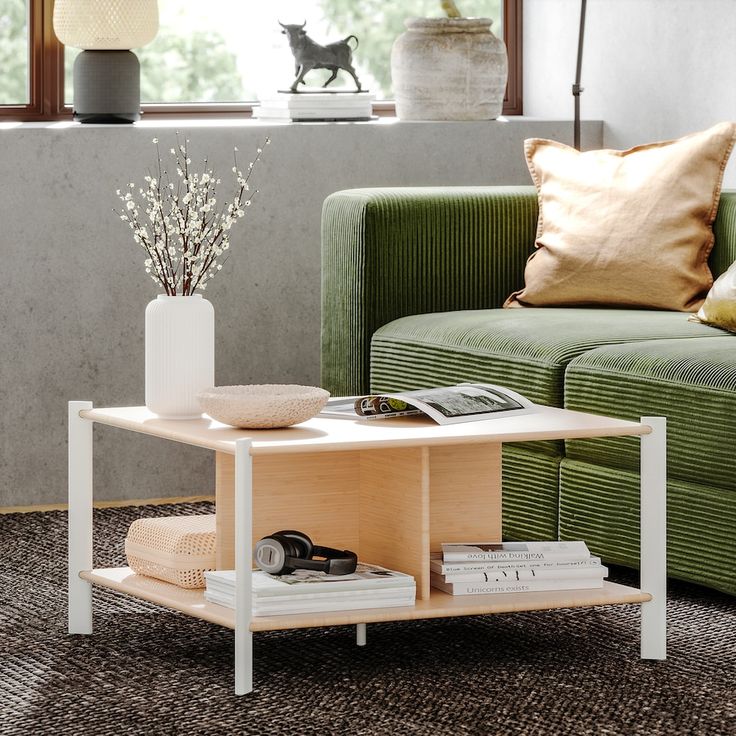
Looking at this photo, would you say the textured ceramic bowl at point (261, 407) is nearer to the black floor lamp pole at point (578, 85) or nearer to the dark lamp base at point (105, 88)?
the dark lamp base at point (105, 88)

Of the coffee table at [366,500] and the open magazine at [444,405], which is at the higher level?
the open magazine at [444,405]

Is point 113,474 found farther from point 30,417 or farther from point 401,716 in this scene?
point 401,716

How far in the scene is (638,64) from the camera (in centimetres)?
403

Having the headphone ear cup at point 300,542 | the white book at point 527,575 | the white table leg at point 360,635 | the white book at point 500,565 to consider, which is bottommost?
the white table leg at point 360,635

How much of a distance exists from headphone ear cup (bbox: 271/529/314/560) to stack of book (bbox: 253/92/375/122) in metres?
1.84

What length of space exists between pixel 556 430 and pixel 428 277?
1262 millimetres

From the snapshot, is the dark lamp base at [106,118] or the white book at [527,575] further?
the dark lamp base at [106,118]

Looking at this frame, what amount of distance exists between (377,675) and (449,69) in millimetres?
2156

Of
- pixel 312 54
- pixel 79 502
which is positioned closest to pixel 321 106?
pixel 312 54

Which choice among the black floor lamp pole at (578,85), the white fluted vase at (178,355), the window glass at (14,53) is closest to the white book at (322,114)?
the black floor lamp pole at (578,85)

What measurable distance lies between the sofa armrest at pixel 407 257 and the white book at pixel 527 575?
1.15 m

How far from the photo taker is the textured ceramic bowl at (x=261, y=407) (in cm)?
219

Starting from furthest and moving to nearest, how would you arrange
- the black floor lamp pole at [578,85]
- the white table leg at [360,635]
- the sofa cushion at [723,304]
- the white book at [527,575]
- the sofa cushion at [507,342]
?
1. the black floor lamp pole at [578,85]
2. the sofa cushion at [723,304]
3. the sofa cushion at [507,342]
4. the white table leg at [360,635]
5. the white book at [527,575]

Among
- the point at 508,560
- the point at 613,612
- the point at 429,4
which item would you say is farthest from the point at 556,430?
the point at 429,4
